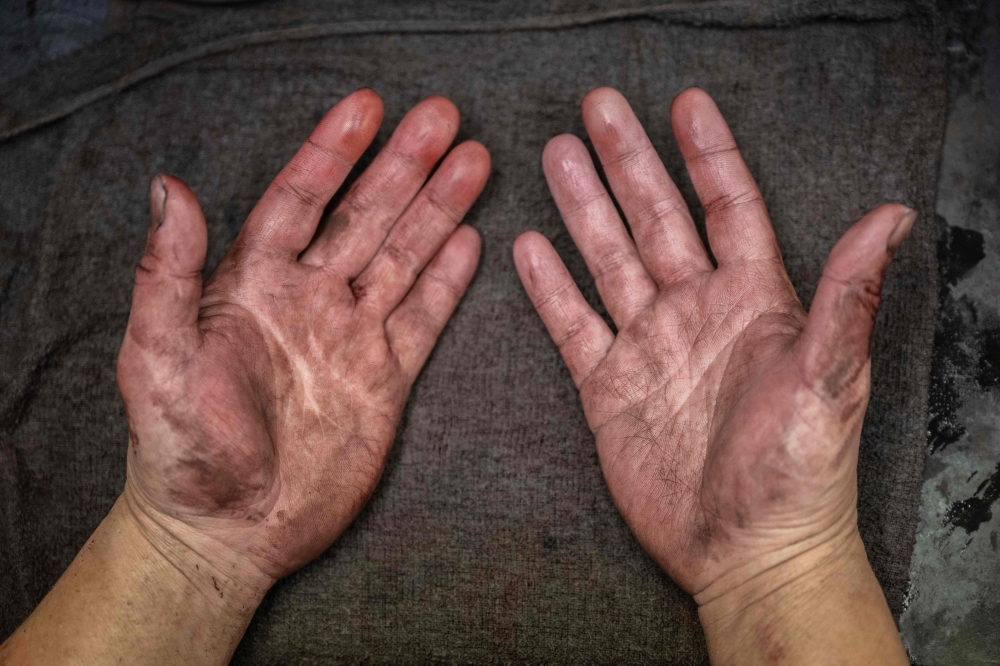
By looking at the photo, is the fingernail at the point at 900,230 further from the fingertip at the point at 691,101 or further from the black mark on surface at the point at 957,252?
the black mark on surface at the point at 957,252

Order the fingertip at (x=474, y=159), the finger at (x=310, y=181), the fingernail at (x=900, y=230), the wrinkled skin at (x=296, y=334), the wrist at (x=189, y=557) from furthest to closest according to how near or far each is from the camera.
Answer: the fingertip at (x=474, y=159) < the finger at (x=310, y=181) < the wrist at (x=189, y=557) < the wrinkled skin at (x=296, y=334) < the fingernail at (x=900, y=230)

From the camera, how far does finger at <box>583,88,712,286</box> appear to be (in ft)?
4.42

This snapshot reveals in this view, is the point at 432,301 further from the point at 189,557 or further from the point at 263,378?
the point at 189,557

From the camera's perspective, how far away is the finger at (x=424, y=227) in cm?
140

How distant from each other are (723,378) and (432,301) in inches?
24.1

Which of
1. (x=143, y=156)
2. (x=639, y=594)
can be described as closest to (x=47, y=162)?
(x=143, y=156)

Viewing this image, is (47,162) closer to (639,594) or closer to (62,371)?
(62,371)

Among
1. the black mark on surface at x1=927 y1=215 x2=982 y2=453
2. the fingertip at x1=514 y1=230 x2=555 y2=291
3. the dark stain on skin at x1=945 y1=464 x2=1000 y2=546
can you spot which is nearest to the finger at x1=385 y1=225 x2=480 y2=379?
the fingertip at x1=514 y1=230 x2=555 y2=291

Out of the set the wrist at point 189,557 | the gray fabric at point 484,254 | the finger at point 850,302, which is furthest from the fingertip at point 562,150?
the wrist at point 189,557

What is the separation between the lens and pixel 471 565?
1395 millimetres

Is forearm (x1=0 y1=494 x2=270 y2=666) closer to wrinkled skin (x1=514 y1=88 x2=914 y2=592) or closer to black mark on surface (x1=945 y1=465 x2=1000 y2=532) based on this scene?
wrinkled skin (x1=514 y1=88 x2=914 y2=592)

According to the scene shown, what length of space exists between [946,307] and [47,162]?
2057 mm

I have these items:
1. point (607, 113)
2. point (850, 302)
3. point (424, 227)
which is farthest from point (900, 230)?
point (424, 227)

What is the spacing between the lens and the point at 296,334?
1.28 m
